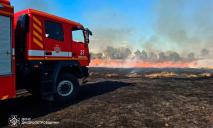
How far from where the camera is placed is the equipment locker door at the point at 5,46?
7934 mm

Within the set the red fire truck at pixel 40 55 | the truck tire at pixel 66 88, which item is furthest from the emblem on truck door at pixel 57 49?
the truck tire at pixel 66 88

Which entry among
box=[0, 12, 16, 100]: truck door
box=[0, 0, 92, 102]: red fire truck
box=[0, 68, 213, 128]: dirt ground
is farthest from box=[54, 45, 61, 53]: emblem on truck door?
box=[0, 12, 16, 100]: truck door

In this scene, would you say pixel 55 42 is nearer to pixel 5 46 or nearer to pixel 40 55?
pixel 40 55

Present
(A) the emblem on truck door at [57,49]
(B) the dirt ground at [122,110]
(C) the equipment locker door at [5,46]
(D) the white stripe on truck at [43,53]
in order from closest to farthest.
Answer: (B) the dirt ground at [122,110]
(C) the equipment locker door at [5,46]
(D) the white stripe on truck at [43,53]
(A) the emblem on truck door at [57,49]

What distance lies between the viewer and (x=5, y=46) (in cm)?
804

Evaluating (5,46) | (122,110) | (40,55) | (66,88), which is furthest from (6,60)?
(122,110)

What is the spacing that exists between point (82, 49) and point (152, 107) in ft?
12.3

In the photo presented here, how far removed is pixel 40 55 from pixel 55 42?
2.80ft

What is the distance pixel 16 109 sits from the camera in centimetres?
949

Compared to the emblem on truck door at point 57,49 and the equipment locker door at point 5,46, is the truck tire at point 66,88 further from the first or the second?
the equipment locker door at point 5,46

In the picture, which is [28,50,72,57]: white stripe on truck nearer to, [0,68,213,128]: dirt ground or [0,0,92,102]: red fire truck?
[0,0,92,102]: red fire truck

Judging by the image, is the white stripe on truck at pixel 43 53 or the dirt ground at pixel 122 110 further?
the white stripe on truck at pixel 43 53

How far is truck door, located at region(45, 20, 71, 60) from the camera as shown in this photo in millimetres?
10062

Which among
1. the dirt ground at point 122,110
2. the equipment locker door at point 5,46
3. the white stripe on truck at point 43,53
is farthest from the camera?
the white stripe on truck at point 43,53
